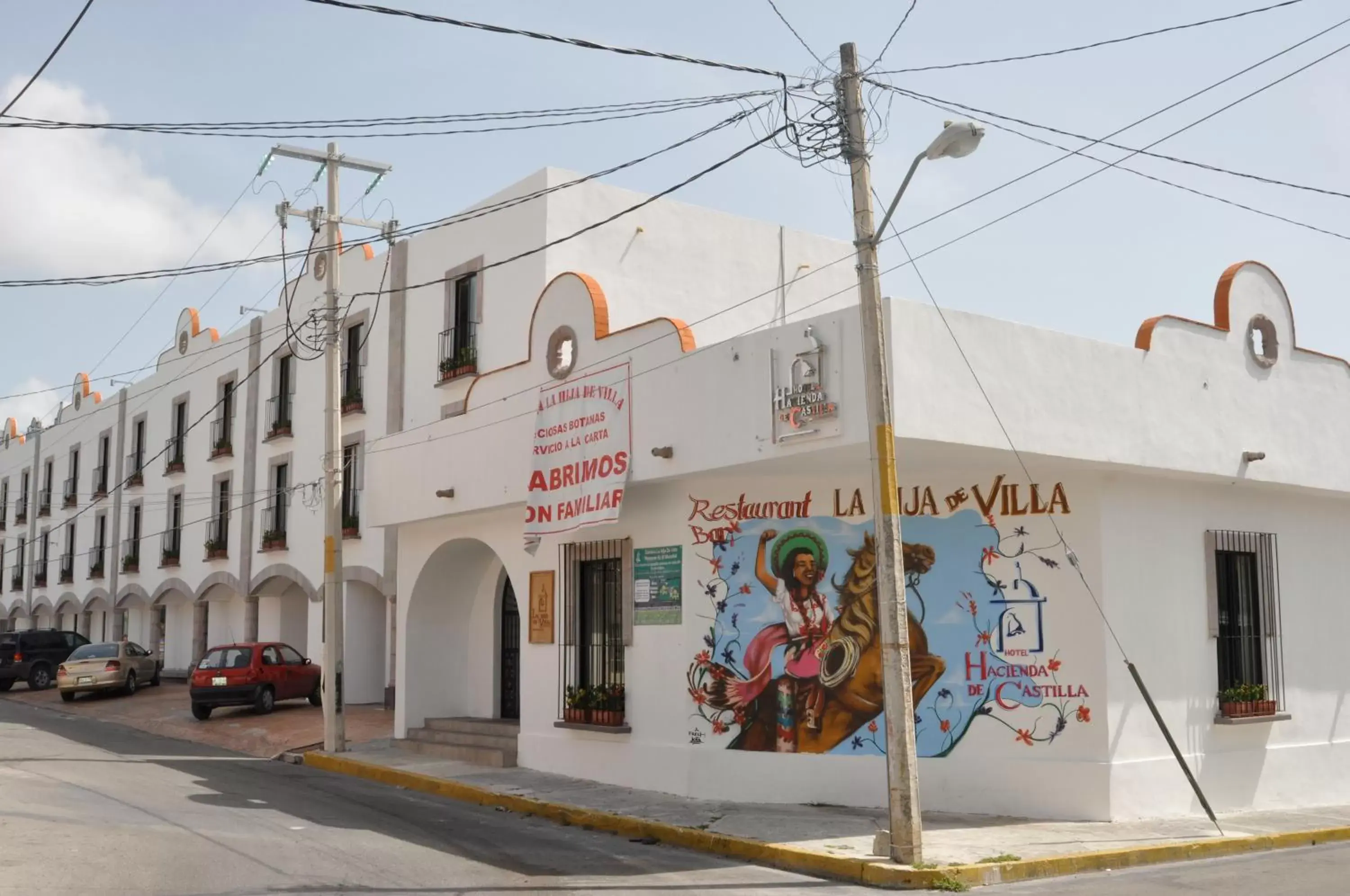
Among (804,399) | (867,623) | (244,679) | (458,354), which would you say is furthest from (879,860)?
(244,679)

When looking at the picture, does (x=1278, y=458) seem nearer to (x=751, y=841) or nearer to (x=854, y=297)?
(x=751, y=841)

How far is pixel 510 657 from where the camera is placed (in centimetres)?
1953

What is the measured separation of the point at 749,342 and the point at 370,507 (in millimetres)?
9251

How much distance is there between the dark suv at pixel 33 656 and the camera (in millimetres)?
33719

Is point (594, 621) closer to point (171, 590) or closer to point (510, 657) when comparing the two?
point (510, 657)

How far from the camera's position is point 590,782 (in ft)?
50.3

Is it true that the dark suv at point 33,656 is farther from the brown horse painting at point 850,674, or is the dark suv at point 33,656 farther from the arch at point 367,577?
the brown horse painting at point 850,674

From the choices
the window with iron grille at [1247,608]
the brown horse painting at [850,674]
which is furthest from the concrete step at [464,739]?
the window with iron grille at [1247,608]

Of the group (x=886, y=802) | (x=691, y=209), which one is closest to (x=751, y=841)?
(x=886, y=802)

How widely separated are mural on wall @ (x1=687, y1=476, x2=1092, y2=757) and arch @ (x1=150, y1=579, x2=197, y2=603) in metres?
25.4

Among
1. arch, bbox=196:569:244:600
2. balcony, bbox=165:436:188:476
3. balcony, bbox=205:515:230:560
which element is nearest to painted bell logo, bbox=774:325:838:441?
arch, bbox=196:569:244:600

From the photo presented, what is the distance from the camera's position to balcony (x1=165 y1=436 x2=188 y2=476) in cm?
3688

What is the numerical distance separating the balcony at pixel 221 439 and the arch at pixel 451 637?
16.1m

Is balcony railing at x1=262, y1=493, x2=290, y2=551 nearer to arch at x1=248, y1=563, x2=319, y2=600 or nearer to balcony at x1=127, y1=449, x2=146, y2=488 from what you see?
arch at x1=248, y1=563, x2=319, y2=600
